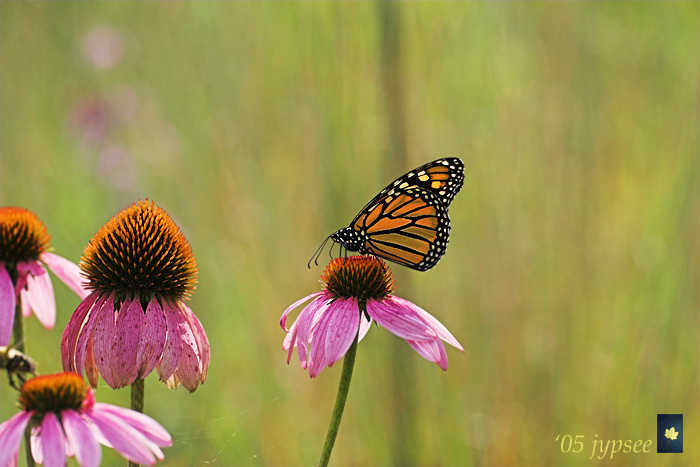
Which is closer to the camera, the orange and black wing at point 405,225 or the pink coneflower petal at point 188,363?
the pink coneflower petal at point 188,363

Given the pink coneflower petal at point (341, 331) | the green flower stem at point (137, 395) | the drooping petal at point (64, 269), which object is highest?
the drooping petal at point (64, 269)

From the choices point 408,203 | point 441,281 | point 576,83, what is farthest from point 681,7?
point 408,203

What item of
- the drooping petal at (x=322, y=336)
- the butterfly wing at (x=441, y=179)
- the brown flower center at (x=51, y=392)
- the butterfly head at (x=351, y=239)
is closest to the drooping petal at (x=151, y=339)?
the brown flower center at (x=51, y=392)

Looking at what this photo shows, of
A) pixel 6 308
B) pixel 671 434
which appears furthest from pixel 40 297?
pixel 671 434

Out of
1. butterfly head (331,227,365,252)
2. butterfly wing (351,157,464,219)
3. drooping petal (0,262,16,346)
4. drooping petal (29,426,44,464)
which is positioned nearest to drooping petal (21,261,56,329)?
drooping petal (0,262,16,346)

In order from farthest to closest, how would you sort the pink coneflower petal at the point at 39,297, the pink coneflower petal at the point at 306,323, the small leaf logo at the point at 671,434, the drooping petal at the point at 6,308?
the small leaf logo at the point at 671,434 < the pink coneflower petal at the point at 39,297 < the pink coneflower petal at the point at 306,323 < the drooping petal at the point at 6,308

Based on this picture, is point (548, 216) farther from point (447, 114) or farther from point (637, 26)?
point (637, 26)

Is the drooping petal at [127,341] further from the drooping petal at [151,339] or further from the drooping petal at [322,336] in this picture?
the drooping petal at [322,336]
